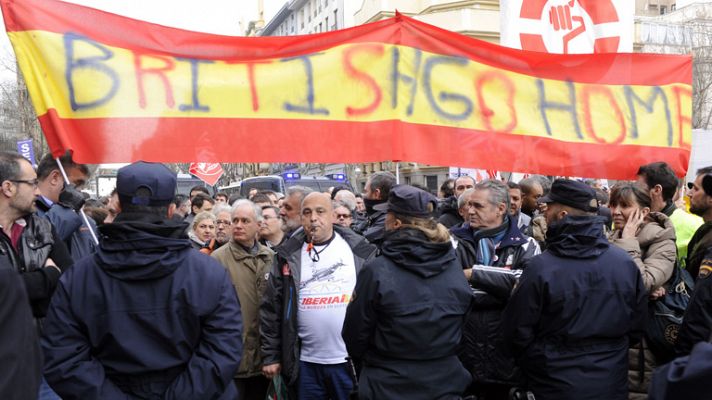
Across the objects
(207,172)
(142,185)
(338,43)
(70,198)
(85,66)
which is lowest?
(207,172)

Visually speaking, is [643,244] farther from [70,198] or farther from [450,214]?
[70,198]

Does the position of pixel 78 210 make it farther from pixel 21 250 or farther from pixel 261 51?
pixel 261 51

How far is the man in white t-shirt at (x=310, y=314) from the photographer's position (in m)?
4.33

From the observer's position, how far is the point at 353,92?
4551 mm

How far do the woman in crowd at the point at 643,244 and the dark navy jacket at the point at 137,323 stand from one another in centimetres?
259

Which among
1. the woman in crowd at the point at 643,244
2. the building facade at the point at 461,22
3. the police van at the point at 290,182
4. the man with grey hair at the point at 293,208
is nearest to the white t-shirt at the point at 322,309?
the man with grey hair at the point at 293,208

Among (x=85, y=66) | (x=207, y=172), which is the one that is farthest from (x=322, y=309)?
(x=207, y=172)

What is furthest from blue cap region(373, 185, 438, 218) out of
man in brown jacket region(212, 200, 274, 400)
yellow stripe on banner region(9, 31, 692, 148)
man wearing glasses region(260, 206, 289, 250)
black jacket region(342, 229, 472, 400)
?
man wearing glasses region(260, 206, 289, 250)

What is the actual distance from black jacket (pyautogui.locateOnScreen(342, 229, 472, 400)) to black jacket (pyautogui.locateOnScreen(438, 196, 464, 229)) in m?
2.81

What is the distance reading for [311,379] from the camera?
4410mm

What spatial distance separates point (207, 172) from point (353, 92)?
620 inches

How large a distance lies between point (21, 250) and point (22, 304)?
157 centimetres

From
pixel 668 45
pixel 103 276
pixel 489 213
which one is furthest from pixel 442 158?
pixel 668 45

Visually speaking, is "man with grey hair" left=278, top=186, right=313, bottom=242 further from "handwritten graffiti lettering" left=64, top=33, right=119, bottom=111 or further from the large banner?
"handwritten graffiti lettering" left=64, top=33, right=119, bottom=111
